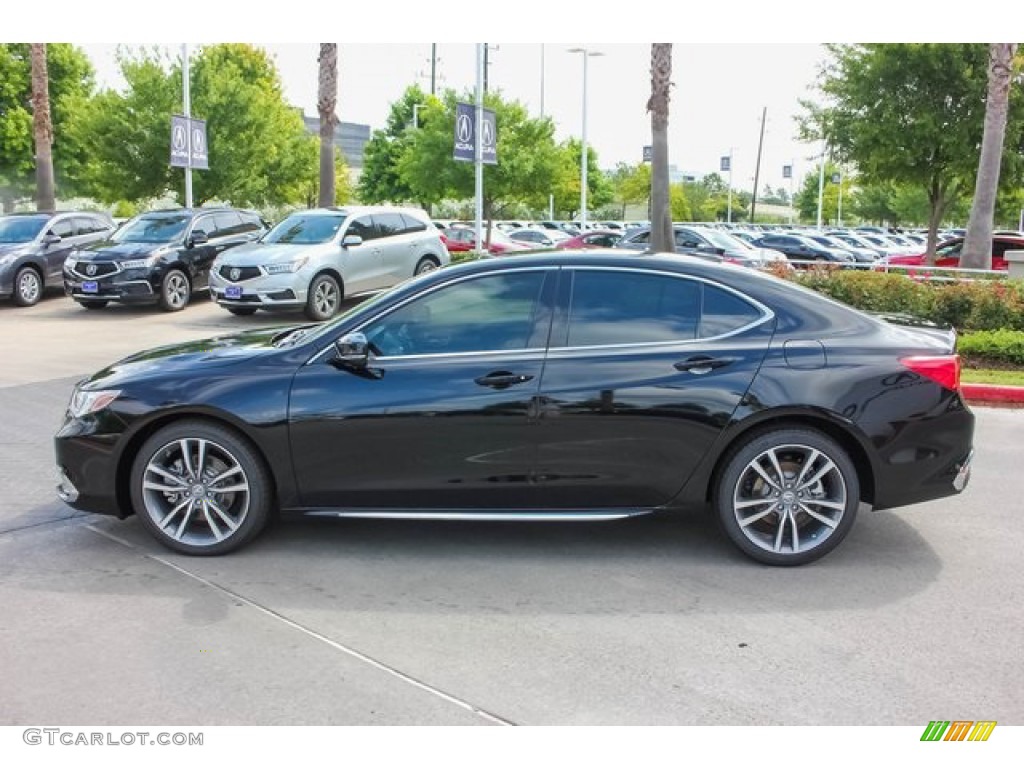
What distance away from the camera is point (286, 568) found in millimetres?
5051

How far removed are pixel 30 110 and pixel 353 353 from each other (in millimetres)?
44179

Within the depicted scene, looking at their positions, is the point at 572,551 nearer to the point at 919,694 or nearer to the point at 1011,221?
the point at 919,694

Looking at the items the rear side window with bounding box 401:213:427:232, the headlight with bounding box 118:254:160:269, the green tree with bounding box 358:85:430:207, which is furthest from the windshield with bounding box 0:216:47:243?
the green tree with bounding box 358:85:430:207

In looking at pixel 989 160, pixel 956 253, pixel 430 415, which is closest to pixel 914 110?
pixel 956 253

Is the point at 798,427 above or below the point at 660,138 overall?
below

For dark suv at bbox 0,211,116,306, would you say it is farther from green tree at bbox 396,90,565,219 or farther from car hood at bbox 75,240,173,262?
green tree at bbox 396,90,565,219

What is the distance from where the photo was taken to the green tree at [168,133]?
29.5 m

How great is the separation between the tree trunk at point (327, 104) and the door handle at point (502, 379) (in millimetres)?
17858

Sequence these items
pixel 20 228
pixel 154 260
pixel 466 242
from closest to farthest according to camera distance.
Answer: pixel 154 260, pixel 20 228, pixel 466 242

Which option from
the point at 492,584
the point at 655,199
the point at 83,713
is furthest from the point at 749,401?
the point at 655,199

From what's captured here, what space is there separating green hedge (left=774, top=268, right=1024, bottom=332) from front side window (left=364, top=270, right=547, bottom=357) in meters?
9.30

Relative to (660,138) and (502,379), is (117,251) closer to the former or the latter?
(660,138)

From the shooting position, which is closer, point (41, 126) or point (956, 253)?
point (41, 126)

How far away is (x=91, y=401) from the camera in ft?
17.2
